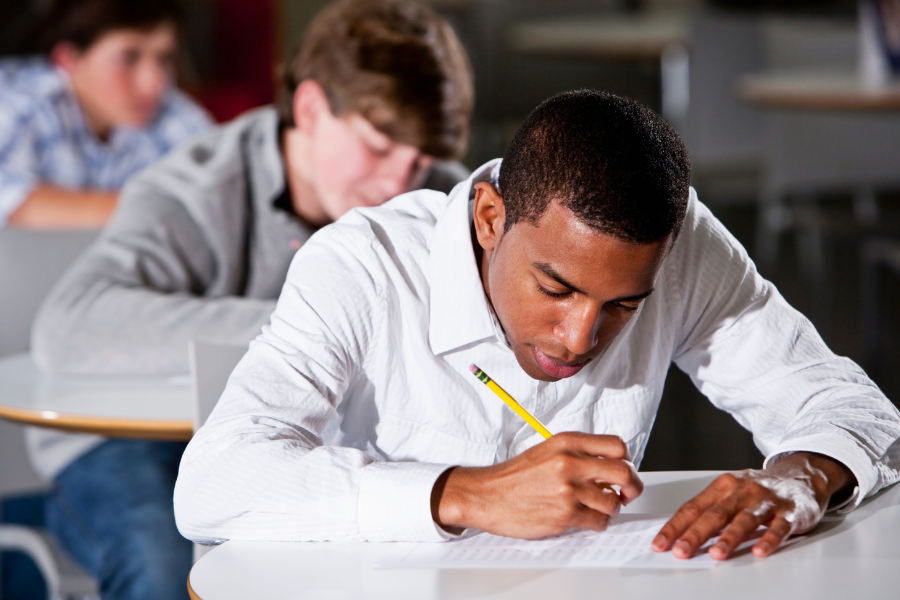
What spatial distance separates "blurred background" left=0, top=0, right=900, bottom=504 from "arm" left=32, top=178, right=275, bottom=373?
4.86ft

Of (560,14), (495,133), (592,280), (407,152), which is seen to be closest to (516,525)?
(592,280)

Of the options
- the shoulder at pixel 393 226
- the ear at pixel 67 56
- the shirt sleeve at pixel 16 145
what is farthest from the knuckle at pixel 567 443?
the ear at pixel 67 56

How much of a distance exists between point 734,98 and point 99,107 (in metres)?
4.52

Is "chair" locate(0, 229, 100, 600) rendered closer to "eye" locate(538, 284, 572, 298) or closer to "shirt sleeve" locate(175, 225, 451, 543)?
"shirt sleeve" locate(175, 225, 451, 543)

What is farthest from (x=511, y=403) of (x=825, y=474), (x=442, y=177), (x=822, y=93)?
(x=822, y=93)

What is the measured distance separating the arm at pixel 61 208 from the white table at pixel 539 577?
2.06 m

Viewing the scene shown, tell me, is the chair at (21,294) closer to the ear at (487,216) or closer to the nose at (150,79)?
the ear at (487,216)

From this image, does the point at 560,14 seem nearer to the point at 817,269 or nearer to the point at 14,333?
the point at 817,269

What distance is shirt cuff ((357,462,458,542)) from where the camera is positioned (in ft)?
3.16

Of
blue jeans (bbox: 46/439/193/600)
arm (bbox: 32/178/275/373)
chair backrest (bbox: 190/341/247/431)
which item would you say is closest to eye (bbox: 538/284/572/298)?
chair backrest (bbox: 190/341/247/431)

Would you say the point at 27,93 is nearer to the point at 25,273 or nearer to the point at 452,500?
the point at 25,273

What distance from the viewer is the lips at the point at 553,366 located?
1.06 m

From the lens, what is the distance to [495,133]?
6664mm

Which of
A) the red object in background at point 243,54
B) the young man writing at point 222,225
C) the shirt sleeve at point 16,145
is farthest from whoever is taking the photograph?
the red object in background at point 243,54
